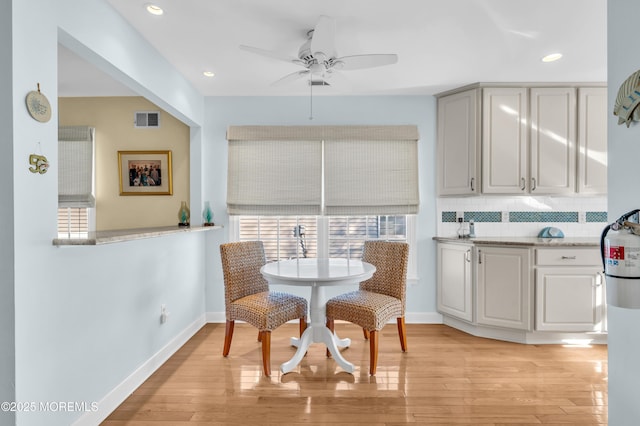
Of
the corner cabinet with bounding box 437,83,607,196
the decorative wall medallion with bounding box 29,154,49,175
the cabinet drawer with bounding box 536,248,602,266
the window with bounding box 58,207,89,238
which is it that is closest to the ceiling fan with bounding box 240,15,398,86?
the decorative wall medallion with bounding box 29,154,49,175

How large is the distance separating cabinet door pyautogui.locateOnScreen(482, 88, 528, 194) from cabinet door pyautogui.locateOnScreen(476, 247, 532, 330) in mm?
669

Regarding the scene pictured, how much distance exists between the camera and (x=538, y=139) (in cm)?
344

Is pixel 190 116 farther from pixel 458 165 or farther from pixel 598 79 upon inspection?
pixel 598 79

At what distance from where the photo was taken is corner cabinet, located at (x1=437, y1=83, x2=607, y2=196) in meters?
3.43

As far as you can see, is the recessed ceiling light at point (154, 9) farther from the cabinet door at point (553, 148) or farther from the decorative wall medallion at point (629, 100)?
the cabinet door at point (553, 148)

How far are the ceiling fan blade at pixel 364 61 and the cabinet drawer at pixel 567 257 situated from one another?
2223mm

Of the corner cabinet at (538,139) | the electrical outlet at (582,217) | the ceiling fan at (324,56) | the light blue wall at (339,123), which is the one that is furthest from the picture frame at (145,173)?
the electrical outlet at (582,217)

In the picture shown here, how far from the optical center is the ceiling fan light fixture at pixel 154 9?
2.10 m

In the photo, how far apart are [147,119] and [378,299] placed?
10.0 feet

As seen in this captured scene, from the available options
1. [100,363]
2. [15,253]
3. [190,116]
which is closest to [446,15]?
[190,116]

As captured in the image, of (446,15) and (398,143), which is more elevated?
(446,15)

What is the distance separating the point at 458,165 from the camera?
3600mm

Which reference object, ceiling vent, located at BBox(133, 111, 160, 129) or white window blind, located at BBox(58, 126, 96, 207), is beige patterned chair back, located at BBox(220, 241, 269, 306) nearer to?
ceiling vent, located at BBox(133, 111, 160, 129)

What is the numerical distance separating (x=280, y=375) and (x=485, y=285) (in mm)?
2081
